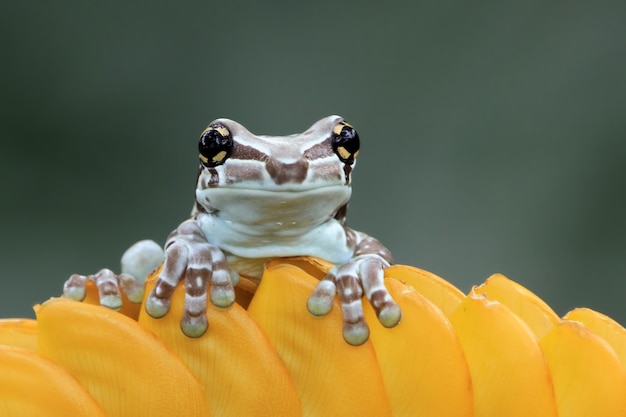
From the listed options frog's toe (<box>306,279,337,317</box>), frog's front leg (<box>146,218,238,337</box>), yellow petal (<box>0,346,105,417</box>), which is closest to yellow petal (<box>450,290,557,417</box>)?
frog's toe (<box>306,279,337,317</box>)

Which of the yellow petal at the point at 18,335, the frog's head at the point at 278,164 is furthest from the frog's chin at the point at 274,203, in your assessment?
the yellow petal at the point at 18,335

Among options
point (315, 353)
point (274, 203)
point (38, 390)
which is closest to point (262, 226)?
point (274, 203)

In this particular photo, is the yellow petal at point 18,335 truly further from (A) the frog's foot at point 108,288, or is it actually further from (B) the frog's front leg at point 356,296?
(B) the frog's front leg at point 356,296

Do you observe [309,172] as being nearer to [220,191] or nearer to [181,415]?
[220,191]

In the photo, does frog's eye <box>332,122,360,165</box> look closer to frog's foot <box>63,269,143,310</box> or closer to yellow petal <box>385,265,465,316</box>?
yellow petal <box>385,265,465,316</box>

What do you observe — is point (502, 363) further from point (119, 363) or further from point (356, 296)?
point (119, 363)

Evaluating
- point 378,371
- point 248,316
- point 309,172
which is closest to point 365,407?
point 378,371
